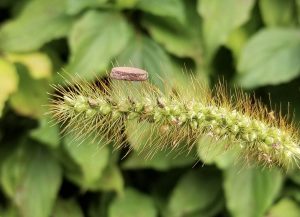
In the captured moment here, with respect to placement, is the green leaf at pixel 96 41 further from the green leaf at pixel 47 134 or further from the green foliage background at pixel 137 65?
the green leaf at pixel 47 134

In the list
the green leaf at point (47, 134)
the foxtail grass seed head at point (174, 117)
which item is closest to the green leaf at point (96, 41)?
the green leaf at point (47, 134)

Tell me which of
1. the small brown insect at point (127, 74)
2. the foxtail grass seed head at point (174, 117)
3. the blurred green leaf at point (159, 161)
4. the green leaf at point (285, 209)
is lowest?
the green leaf at point (285, 209)

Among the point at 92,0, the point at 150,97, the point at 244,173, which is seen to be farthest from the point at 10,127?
the point at 150,97

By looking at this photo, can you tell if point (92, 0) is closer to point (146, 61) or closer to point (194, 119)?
point (146, 61)

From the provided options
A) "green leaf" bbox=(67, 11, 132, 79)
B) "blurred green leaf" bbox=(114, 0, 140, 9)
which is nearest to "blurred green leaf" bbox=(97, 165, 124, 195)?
"green leaf" bbox=(67, 11, 132, 79)

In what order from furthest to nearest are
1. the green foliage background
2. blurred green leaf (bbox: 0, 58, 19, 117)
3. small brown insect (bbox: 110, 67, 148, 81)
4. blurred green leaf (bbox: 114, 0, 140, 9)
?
blurred green leaf (bbox: 114, 0, 140, 9) → the green foliage background → blurred green leaf (bbox: 0, 58, 19, 117) → small brown insect (bbox: 110, 67, 148, 81)

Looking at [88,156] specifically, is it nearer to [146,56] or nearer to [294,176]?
[146,56]

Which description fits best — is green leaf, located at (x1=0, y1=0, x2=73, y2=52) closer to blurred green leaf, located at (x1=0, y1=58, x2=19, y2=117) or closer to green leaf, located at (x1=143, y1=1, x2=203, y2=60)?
blurred green leaf, located at (x1=0, y1=58, x2=19, y2=117)
